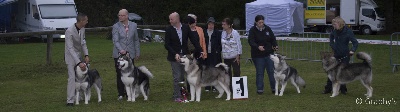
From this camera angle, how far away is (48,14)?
3136 centimetres

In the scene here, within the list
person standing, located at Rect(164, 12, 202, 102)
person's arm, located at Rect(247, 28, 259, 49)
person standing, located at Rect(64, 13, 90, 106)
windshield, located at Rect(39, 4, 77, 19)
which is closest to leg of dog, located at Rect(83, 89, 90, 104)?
person standing, located at Rect(64, 13, 90, 106)

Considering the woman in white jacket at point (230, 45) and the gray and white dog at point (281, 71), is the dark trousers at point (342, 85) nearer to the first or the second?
the gray and white dog at point (281, 71)

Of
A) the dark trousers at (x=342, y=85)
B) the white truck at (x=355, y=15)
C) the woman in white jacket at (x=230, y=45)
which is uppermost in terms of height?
Result: the white truck at (x=355, y=15)

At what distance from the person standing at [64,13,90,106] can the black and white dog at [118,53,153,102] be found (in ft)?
2.09

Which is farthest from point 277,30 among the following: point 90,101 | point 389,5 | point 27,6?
point 90,101

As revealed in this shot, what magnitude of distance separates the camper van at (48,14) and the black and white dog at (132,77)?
20.0m

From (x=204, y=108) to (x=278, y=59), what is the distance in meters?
2.03

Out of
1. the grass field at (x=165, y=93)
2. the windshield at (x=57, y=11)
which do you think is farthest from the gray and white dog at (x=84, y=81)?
the windshield at (x=57, y=11)

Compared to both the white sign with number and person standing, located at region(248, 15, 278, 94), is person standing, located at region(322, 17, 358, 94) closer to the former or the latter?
person standing, located at region(248, 15, 278, 94)

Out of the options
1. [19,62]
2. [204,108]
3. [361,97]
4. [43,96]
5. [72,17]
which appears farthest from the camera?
[72,17]

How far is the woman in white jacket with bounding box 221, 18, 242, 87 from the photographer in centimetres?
1157

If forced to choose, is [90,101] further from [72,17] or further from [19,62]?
[72,17]

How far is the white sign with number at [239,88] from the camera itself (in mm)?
11016

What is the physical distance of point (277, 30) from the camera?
3484 centimetres
